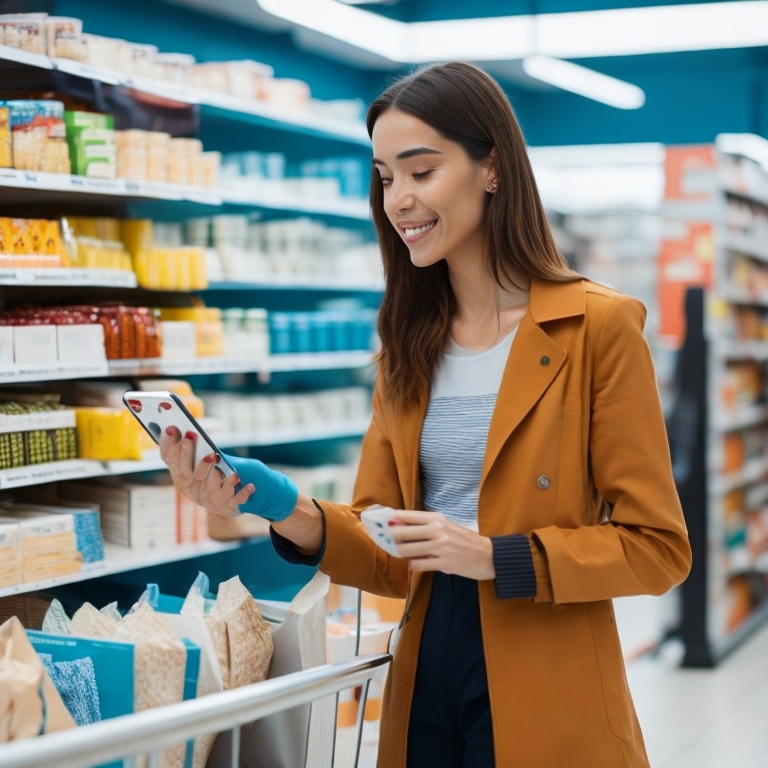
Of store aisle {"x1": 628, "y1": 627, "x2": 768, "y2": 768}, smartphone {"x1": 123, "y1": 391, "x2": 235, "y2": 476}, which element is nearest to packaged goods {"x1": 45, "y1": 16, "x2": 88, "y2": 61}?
smartphone {"x1": 123, "y1": 391, "x2": 235, "y2": 476}

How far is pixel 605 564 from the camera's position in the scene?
176cm

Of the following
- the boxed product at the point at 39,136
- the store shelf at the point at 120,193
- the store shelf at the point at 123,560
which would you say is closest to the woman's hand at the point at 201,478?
the store shelf at the point at 123,560

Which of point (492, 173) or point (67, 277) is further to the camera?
point (67, 277)

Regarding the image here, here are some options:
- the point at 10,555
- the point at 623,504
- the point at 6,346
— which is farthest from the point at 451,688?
the point at 6,346

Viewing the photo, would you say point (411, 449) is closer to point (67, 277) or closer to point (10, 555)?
point (10, 555)

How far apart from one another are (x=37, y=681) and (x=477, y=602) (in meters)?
0.71

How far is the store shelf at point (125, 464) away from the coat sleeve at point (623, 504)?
6.49 ft

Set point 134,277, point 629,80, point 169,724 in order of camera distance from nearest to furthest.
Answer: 1. point 169,724
2. point 134,277
3. point 629,80

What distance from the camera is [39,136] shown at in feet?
11.4

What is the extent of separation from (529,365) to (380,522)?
15.7 inches

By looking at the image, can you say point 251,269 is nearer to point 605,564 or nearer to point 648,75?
point 605,564

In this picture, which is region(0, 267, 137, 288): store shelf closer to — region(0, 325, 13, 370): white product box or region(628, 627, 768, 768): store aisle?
region(0, 325, 13, 370): white product box

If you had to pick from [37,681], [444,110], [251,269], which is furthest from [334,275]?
[37,681]

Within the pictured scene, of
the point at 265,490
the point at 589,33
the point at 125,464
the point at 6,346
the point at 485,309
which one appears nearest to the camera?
the point at 265,490
